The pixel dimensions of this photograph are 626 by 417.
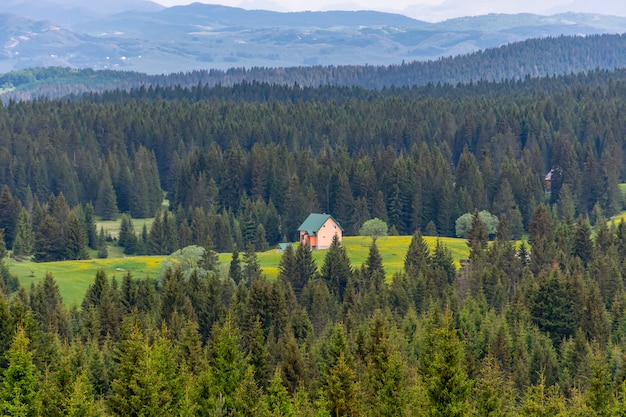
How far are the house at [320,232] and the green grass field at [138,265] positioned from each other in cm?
247

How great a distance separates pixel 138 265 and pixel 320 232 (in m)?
26.8

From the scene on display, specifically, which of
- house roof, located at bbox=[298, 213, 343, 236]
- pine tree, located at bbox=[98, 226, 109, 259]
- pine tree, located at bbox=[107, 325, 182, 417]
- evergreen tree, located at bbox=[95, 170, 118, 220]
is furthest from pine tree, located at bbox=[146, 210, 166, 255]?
pine tree, located at bbox=[107, 325, 182, 417]

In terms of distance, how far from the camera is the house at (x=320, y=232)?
506 feet

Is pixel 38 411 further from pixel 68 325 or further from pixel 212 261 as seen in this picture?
pixel 212 261

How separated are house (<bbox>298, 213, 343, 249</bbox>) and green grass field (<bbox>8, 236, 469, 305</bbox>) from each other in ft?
8.09

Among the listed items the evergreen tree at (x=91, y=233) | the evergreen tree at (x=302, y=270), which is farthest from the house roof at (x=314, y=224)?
the evergreen tree at (x=91, y=233)

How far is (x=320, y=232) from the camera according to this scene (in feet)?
506

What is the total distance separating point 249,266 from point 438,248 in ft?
69.5

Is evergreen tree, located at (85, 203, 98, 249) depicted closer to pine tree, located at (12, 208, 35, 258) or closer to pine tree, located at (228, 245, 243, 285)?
pine tree, located at (12, 208, 35, 258)

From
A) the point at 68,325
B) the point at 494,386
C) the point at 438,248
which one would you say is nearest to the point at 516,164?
the point at 438,248

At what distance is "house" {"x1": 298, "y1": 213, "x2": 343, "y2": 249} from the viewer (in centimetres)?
15412

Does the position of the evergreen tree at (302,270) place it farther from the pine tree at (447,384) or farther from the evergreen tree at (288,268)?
the pine tree at (447,384)

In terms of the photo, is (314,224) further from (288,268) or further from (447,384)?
(447,384)

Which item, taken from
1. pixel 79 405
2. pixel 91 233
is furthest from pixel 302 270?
pixel 79 405
